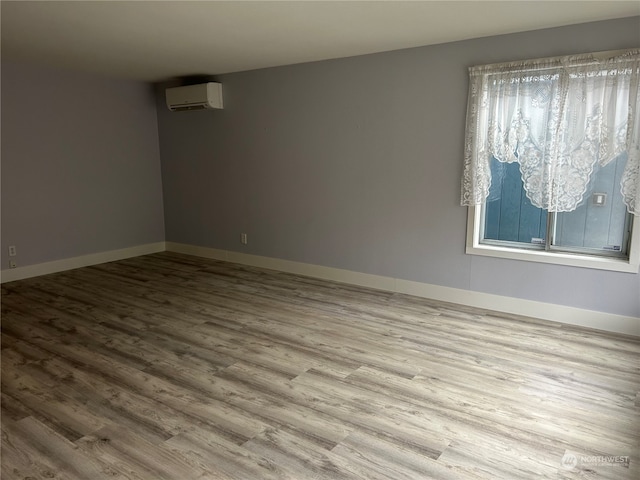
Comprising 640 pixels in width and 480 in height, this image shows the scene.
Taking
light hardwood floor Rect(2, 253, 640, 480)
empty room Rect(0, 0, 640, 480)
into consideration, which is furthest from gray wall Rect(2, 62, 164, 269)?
light hardwood floor Rect(2, 253, 640, 480)

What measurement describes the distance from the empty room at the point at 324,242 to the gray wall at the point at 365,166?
2cm

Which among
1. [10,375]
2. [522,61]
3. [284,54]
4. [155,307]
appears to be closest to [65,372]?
[10,375]

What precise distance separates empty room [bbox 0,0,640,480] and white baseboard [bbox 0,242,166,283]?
0.08 ft

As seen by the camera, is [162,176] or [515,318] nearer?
[515,318]

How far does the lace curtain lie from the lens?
10.8 ft

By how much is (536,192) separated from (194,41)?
3107 millimetres

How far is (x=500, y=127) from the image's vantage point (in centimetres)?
379

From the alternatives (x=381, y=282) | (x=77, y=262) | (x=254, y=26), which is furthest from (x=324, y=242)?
(x=77, y=262)

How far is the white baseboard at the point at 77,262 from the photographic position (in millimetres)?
5168

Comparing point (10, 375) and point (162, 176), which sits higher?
point (162, 176)

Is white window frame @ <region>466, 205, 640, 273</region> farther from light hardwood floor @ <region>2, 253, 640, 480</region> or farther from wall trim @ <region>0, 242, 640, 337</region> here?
light hardwood floor @ <region>2, 253, 640, 480</region>

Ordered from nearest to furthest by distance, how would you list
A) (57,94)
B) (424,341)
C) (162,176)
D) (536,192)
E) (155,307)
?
(424,341)
(536,192)
(155,307)
(57,94)
(162,176)

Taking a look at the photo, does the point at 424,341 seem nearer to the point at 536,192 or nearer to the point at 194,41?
the point at 536,192
